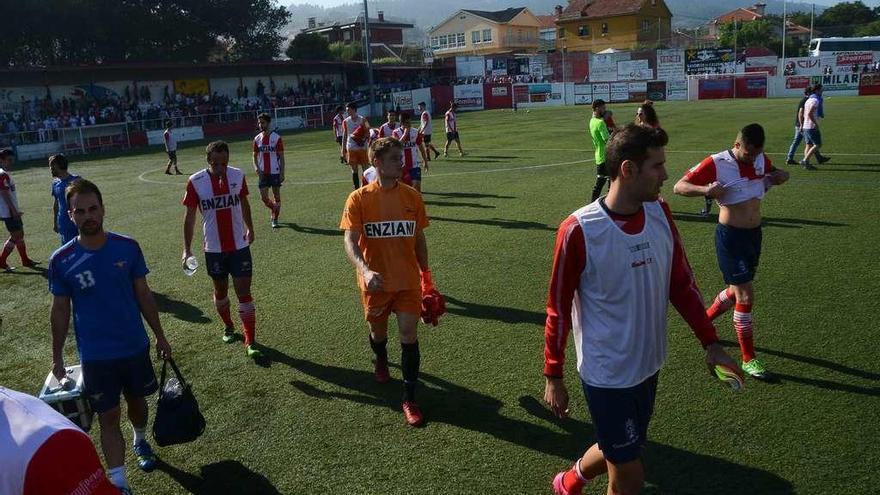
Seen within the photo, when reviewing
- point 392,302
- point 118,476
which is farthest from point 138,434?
point 392,302

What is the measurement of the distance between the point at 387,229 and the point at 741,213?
131 inches

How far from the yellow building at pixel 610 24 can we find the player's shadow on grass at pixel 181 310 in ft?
259

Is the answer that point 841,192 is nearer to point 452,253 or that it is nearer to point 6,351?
point 452,253

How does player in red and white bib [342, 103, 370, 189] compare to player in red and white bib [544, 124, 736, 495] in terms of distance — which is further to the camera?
player in red and white bib [342, 103, 370, 189]

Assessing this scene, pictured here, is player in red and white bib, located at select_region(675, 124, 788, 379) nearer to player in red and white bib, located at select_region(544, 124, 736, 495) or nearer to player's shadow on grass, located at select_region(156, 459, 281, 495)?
player in red and white bib, located at select_region(544, 124, 736, 495)

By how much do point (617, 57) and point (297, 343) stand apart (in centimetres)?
5780

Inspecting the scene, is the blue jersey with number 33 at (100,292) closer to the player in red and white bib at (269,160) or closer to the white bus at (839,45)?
the player in red and white bib at (269,160)

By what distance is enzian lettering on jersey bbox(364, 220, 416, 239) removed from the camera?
5629 millimetres

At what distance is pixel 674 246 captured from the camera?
12.2 ft

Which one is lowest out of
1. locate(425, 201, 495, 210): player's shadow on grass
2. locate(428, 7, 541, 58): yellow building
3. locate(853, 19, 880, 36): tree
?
locate(425, 201, 495, 210): player's shadow on grass

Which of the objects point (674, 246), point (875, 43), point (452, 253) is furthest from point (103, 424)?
point (875, 43)

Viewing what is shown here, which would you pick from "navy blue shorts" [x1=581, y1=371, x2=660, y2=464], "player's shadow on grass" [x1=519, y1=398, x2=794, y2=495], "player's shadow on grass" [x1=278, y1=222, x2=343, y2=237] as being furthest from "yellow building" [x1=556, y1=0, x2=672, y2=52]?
"navy blue shorts" [x1=581, y1=371, x2=660, y2=464]

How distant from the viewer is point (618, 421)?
11.7ft

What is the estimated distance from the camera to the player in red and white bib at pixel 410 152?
13.8 meters
